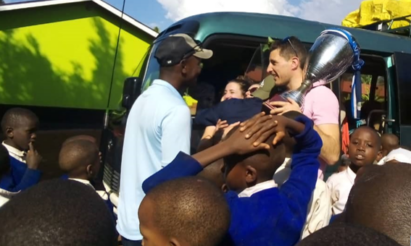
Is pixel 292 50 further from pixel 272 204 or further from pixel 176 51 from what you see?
pixel 272 204

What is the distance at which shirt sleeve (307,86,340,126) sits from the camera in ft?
10.4

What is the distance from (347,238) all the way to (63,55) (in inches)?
602

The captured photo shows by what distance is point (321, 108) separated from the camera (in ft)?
10.5

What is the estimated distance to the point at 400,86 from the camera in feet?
17.9

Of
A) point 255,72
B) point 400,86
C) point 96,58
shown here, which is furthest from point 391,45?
point 96,58

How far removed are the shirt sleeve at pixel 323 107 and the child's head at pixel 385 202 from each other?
1.25m

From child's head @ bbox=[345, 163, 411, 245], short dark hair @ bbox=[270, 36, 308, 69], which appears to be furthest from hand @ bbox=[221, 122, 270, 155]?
short dark hair @ bbox=[270, 36, 308, 69]

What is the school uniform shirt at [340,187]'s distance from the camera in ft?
12.7

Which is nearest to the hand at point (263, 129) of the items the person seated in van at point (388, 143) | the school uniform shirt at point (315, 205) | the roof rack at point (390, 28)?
the school uniform shirt at point (315, 205)

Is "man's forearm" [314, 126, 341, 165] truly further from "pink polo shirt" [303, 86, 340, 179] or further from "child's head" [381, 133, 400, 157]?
"child's head" [381, 133, 400, 157]

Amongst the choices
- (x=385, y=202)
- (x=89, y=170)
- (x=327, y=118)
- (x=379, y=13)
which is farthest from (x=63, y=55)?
(x=385, y=202)

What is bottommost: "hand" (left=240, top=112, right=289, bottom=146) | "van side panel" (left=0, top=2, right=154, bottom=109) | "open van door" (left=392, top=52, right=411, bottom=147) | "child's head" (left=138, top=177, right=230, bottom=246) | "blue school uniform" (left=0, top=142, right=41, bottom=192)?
"van side panel" (left=0, top=2, right=154, bottom=109)

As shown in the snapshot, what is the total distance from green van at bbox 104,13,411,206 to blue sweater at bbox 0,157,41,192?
1099 mm

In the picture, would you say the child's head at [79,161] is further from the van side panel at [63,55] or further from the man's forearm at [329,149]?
the van side panel at [63,55]
